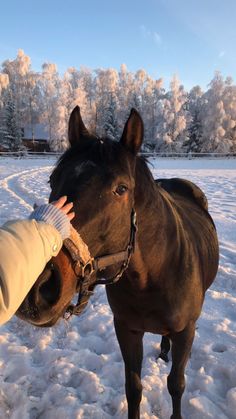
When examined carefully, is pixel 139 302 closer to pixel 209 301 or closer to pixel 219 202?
pixel 209 301

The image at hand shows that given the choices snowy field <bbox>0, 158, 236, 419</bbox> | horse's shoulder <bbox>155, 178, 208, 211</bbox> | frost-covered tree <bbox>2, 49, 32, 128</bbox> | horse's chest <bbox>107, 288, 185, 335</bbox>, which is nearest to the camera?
A: horse's chest <bbox>107, 288, 185, 335</bbox>

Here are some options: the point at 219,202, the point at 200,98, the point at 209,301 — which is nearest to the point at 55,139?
the point at 200,98

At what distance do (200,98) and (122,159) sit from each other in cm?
5744

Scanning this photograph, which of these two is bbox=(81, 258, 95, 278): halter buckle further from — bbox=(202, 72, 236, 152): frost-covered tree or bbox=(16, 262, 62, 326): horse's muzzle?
bbox=(202, 72, 236, 152): frost-covered tree

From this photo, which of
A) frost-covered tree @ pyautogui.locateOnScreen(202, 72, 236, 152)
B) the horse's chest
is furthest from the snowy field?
frost-covered tree @ pyautogui.locateOnScreen(202, 72, 236, 152)

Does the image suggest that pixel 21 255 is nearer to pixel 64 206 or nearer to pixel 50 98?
pixel 64 206

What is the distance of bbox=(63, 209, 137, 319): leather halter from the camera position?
1536 mm

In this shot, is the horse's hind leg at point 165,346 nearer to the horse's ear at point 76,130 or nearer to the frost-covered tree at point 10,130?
the horse's ear at point 76,130

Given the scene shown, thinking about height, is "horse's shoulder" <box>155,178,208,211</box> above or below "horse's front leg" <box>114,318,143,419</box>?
above

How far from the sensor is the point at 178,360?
2.57m

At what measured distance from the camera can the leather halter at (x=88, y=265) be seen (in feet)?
5.04

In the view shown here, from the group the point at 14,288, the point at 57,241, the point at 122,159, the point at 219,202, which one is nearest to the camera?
the point at 14,288

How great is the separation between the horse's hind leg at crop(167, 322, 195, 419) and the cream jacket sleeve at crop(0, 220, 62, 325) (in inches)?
61.5

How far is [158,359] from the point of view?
3.48 metres
